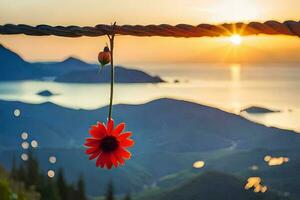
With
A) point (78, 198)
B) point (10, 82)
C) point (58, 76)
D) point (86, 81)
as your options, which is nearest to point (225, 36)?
point (78, 198)

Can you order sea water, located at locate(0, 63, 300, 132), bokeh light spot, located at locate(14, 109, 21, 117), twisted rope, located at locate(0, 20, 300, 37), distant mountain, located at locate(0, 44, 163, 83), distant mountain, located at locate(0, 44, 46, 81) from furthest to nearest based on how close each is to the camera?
bokeh light spot, located at locate(14, 109, 21, 117), distant mountain, located at locate(0, 44, 46, 81), distant mountain, located at locate(0, 44, 163, 83), sea water, located at locate(0, 63, 300, 132), twisted rope, located at locate(0, 20, 300, 37)

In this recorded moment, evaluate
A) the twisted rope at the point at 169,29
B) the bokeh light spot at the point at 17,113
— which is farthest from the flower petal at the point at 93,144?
the bokeh light spot at the point at 17,113

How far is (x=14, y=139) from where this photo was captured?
60.1 m

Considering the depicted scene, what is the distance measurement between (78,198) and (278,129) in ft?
123

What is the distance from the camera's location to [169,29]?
58 cm

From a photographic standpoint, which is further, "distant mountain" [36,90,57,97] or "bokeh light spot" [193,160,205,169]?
"bokeh light spot" [193,160,205,169]

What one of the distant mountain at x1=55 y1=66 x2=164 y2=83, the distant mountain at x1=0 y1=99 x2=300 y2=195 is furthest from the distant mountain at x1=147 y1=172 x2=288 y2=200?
the distant mountain at x1=55 y1=66 x2=164 y2=83

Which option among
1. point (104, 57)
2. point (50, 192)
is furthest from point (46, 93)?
point (104, 57)

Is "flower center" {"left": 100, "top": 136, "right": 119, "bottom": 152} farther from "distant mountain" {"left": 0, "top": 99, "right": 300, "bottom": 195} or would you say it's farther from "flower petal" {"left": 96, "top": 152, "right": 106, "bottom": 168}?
"distant mountain" {"left": 0, "top": 99, "right": 300, "bottom": 195}

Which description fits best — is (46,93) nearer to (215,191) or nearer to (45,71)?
(45,71)

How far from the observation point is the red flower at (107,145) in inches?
23.0

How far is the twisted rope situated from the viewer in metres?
0.54

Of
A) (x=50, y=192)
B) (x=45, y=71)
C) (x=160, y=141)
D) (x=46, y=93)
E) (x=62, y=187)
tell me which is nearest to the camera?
(x=50, y=192)

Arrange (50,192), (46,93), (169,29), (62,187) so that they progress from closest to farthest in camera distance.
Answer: (169,29) → (50,192) → (62,187) → (46,93)
